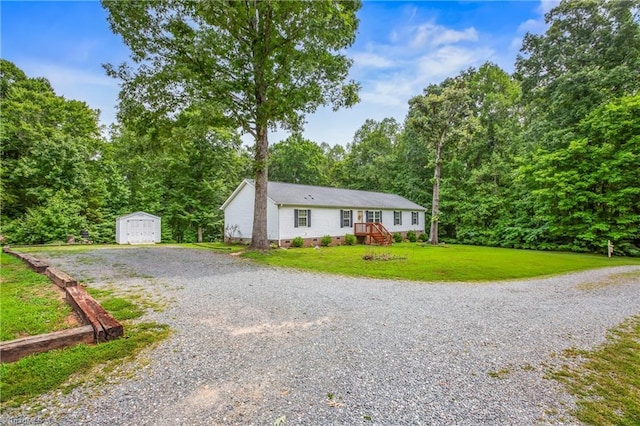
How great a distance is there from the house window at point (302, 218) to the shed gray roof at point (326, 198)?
0.49 metres

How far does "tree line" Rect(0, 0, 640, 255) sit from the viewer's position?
16.2m

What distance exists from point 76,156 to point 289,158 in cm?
2075

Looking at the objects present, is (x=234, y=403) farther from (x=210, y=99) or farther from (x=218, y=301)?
(x=210, y=99)

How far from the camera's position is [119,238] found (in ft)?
68.2

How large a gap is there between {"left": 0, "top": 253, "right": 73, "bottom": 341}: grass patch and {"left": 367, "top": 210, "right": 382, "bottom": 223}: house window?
18625 millimetres

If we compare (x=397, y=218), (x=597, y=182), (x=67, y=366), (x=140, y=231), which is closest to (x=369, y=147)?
(x=397, y=218)

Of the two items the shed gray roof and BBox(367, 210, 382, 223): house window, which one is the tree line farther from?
BBox(367, 210, 382, 223): house window

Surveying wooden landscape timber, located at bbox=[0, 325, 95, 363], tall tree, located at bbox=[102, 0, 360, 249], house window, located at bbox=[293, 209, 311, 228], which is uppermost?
tall tree, located at bbox=[102, 0, 360, 249]

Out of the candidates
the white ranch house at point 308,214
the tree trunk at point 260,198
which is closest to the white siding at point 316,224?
the white ranch house at point 308,214

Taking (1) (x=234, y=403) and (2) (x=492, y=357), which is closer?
(1) (x=234, y=403)

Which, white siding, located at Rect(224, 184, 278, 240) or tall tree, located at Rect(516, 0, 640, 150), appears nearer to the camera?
tall tree, located at Rect(516, 0, 640, 150)

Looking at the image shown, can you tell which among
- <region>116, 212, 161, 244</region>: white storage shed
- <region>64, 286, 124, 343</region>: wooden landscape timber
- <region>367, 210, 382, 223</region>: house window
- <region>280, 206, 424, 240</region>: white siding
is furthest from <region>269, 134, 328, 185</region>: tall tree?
<region>64, 286, 124, 343</region>: wooden landscape timber

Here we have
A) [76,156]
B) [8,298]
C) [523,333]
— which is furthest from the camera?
[76,156]

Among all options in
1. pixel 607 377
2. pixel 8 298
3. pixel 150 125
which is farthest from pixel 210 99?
pixel 607 377
